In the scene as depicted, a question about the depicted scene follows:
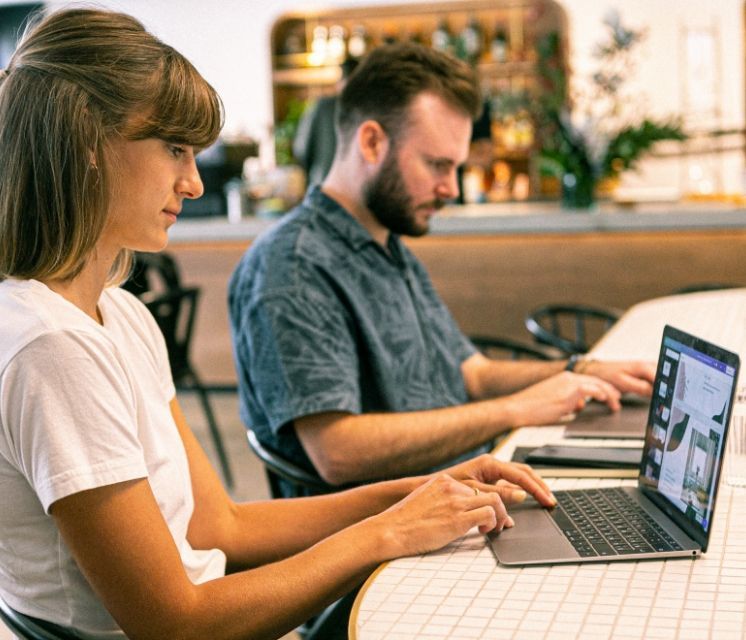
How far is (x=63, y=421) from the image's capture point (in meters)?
1.01

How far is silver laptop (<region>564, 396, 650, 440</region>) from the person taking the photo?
5.52 ft

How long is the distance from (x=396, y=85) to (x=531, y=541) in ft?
3.89

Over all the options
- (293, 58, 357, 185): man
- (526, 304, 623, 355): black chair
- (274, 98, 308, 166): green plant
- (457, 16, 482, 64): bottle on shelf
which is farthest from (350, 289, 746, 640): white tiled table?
(457, 16, 482, 64): bottle on shelf

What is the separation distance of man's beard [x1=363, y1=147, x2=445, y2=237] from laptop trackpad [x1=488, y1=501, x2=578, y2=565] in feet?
3.06

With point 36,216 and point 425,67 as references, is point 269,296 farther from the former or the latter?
point 36,216

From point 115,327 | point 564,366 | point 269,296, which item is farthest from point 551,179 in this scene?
point 115,327

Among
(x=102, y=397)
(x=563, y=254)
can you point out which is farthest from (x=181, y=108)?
(x=563, y=254)

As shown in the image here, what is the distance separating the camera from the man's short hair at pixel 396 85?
208 cm

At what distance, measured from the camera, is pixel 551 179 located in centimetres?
743

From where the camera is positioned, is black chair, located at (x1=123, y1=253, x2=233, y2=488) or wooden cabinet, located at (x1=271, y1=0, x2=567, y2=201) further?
wooden cabinet, located at (x1=271, y1=0, x2=567, y2=201)

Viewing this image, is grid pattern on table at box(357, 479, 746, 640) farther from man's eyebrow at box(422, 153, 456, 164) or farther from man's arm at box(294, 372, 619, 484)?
man's eyebrow at box(422, 153, 456, 164)

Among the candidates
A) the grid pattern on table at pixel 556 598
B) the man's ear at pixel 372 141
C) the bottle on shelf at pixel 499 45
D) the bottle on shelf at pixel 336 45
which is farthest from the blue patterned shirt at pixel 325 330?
the bottle on shelf at pixel 336 45

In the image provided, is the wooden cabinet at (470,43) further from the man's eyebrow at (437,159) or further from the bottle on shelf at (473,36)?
the man's eyebrow at (437,159)

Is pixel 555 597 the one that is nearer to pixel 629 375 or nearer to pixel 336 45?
pixel 629 375
